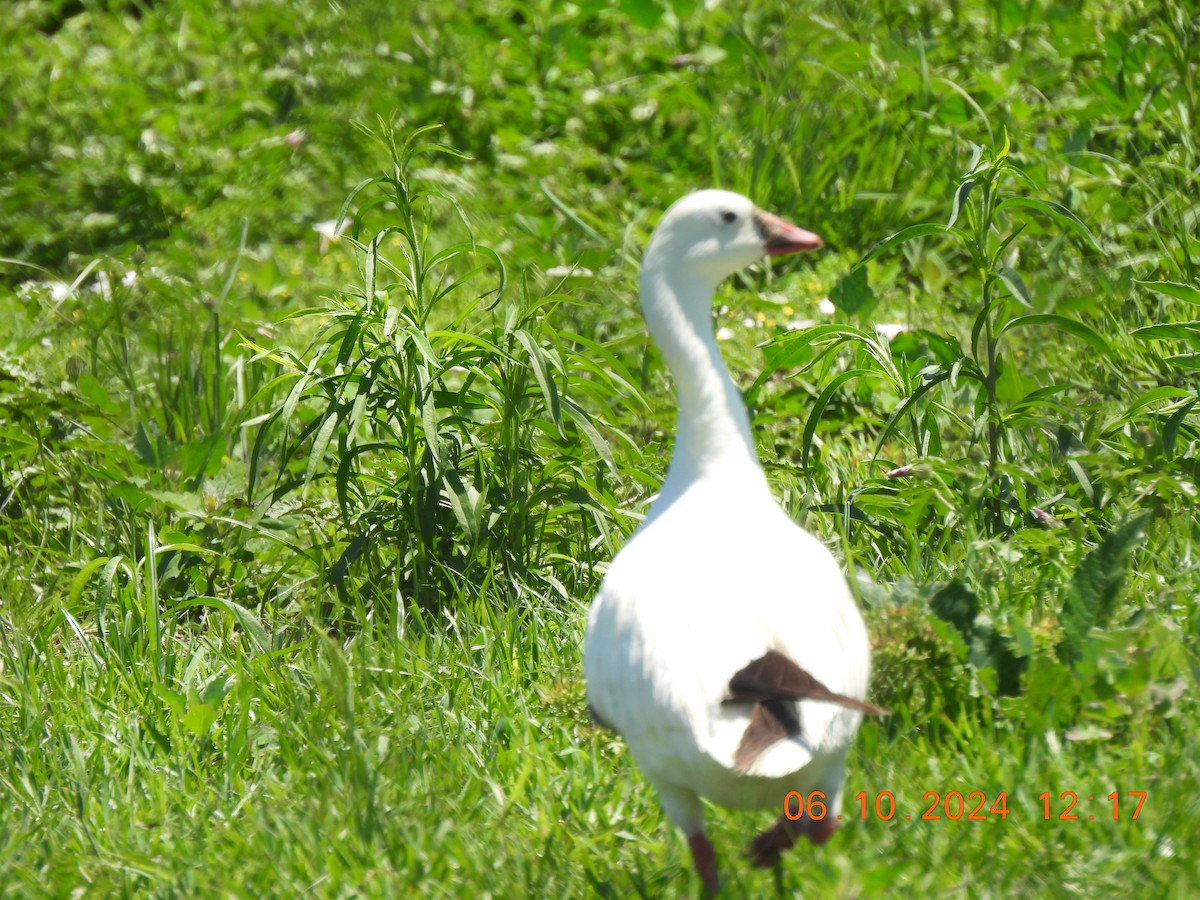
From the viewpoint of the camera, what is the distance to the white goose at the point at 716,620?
208 centimetres

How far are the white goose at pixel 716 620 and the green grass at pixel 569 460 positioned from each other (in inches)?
7.1

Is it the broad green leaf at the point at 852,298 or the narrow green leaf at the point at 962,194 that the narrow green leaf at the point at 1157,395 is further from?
the broad green leaf at the point at 852,298

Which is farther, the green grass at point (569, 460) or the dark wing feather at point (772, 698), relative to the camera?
the green grass at point (569, 460)

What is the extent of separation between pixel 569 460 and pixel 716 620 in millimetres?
1421

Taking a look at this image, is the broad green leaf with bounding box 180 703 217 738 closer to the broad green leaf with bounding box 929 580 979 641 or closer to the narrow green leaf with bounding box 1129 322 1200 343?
the broad green leaf with bounding box 929 580 979 641

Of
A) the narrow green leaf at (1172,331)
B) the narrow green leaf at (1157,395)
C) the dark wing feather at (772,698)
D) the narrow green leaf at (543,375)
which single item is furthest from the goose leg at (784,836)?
the narrow green leaf at (1172,331)

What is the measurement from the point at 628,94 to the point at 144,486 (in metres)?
3.46

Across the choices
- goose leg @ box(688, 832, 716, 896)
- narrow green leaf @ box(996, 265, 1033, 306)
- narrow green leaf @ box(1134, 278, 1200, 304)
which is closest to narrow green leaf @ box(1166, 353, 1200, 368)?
narrow green leaf @ box(1134, 278, 1200, 304)
